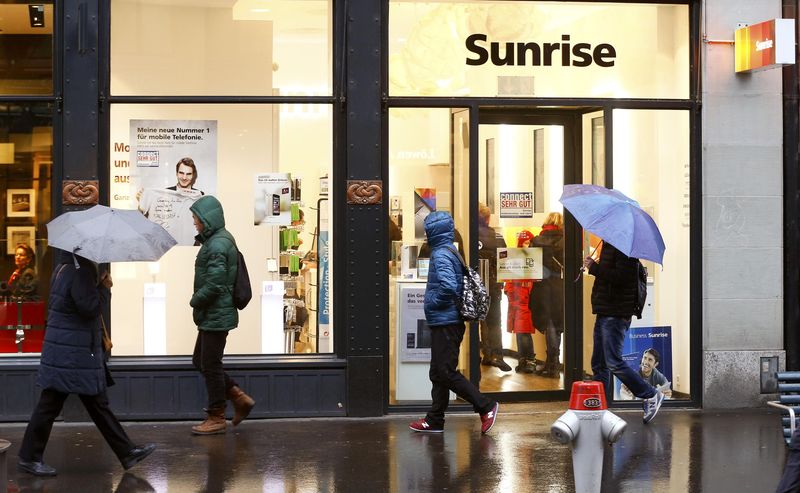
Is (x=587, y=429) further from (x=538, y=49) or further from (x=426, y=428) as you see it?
(x=538, y=49)

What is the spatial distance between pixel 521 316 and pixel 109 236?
523 cm

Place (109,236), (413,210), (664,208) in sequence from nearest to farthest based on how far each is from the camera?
(109,236)
(413,210)
(664,208)

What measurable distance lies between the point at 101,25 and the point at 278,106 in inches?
71.1

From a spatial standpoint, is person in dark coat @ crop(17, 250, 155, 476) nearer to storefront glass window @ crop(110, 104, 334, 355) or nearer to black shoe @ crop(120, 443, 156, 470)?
black shoe @ crop(120, 443, 156, 470)

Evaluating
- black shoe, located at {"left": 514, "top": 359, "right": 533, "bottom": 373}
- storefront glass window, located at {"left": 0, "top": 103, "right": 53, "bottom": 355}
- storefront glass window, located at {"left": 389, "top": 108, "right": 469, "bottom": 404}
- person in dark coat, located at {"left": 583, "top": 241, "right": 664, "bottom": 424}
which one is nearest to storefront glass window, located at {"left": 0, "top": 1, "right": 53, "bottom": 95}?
storefront glass window, located at {"left": 0, "top": 103, "right": 53, "bottom": 355}

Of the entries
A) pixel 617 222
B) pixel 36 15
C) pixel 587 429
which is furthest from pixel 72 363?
pixel 617 222

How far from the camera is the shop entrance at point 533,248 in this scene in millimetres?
11828

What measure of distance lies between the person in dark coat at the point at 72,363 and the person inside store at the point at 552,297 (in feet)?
16.5

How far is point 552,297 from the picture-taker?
12.2 metres

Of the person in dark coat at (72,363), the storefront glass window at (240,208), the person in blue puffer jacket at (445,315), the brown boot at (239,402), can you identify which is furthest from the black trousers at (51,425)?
the person in blue puffer jacket at (445,315)

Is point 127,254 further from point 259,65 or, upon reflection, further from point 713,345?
point 713,345

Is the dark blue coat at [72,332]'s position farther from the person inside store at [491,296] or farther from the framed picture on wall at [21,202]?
the person inside store at [491,296]

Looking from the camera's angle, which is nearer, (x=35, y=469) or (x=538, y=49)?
(x=35, y=469)

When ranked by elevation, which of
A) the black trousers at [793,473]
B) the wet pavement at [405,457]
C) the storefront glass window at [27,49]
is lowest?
the wet pavement at [405,457]
